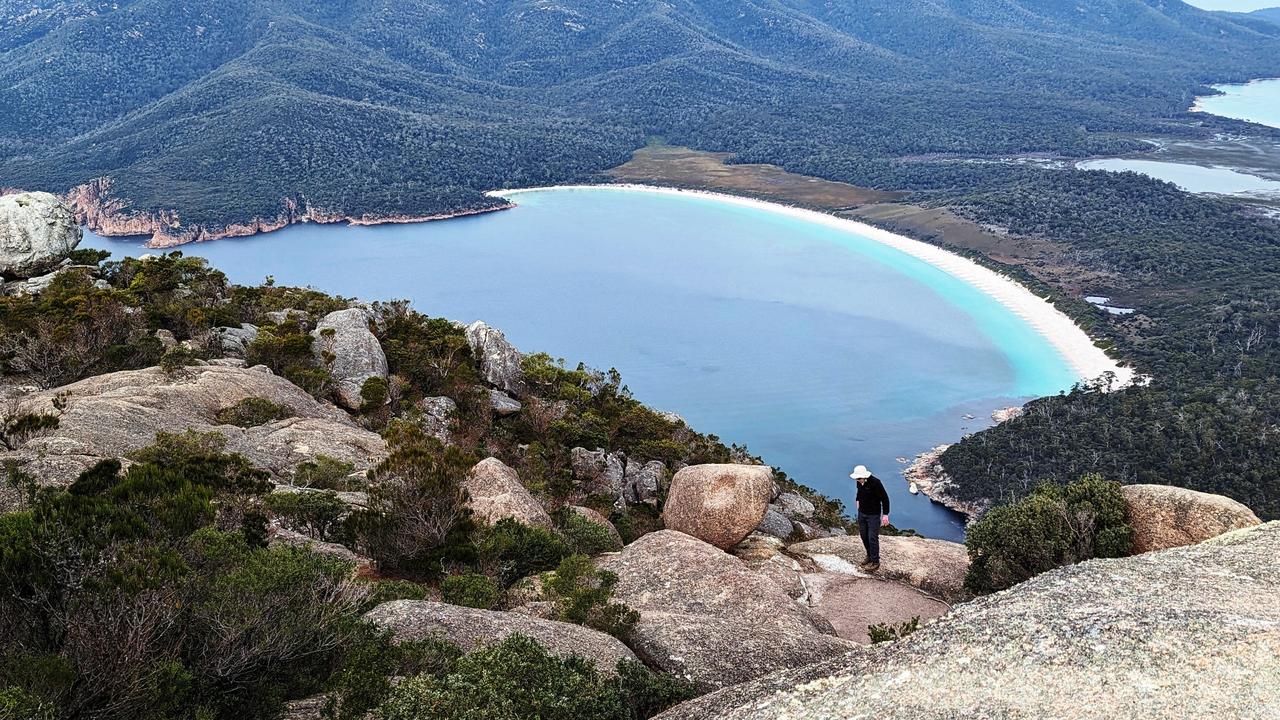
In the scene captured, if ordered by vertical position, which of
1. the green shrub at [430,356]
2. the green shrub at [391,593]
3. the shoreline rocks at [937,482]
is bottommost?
the shoreline rocks at [937,482]

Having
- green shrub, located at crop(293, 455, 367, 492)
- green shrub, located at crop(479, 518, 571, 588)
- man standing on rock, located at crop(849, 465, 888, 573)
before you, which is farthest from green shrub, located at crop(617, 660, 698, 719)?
green shrub, located at crop(293, 455, 367, 492)

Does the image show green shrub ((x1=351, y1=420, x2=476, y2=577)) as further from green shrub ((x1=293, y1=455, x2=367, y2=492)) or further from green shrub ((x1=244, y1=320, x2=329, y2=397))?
green shrub ((x1=244, y1=320, x2=329, y2=397))

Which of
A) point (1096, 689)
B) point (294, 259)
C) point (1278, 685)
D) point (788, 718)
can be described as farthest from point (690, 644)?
point (294, 259)

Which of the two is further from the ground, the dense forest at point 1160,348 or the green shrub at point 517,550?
the green shrub at point 517,550

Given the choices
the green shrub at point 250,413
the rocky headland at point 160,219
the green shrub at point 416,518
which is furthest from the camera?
the rocky headland at point 160,219

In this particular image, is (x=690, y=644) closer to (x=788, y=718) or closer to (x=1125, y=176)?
(x=788, y=718)

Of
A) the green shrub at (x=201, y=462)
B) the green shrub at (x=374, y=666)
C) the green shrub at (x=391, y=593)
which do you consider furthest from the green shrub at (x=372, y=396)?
the green shrub at (x=374, y=666)

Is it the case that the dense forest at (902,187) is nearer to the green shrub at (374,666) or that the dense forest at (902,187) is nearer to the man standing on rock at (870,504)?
the man standing on rock at (870,504)
